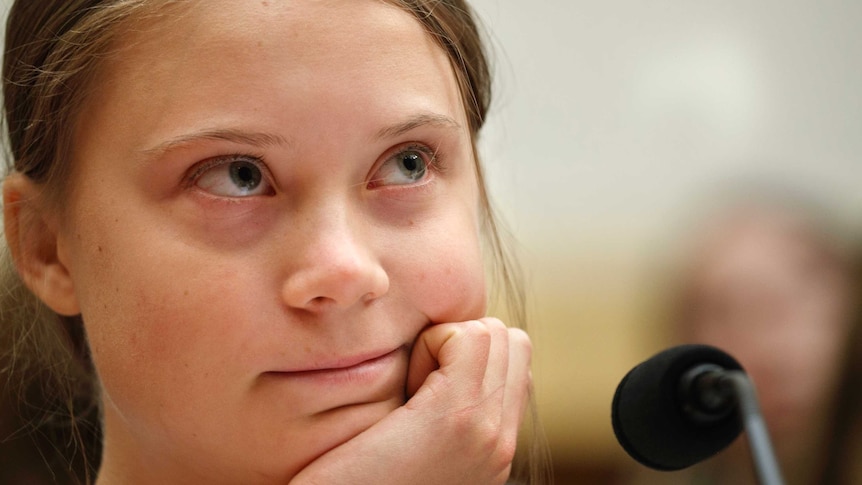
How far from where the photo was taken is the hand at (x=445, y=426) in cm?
96

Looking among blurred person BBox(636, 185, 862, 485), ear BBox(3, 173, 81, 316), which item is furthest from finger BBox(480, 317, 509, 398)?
blurred person BBox(636, 185, 862, 485)

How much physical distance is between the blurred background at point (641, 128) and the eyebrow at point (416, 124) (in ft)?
4.79

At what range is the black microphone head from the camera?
949 millimetres

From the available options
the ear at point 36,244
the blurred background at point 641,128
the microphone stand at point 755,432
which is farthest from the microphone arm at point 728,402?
the blurred background at point 641,128

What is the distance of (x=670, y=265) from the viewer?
2.42 meters

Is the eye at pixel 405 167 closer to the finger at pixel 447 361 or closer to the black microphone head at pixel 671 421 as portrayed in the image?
the finger at pixel 447 361

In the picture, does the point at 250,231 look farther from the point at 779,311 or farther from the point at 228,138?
the point at 779,311

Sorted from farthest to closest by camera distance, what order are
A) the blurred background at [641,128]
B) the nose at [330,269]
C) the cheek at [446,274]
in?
the blurred background at [641,128], the cheek at [446,274], the nose at [330,269]

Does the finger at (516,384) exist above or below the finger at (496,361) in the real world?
below

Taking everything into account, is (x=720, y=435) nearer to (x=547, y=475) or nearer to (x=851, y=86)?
(x=547, y=475)

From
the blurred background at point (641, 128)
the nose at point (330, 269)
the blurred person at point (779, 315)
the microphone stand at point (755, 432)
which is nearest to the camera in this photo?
the microphone stand at point (755, 432)

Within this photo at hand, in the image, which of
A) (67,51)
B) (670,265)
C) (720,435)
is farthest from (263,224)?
(670,265)

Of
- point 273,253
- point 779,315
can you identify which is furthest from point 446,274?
point 779,315

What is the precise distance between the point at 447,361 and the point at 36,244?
1.62 ft
